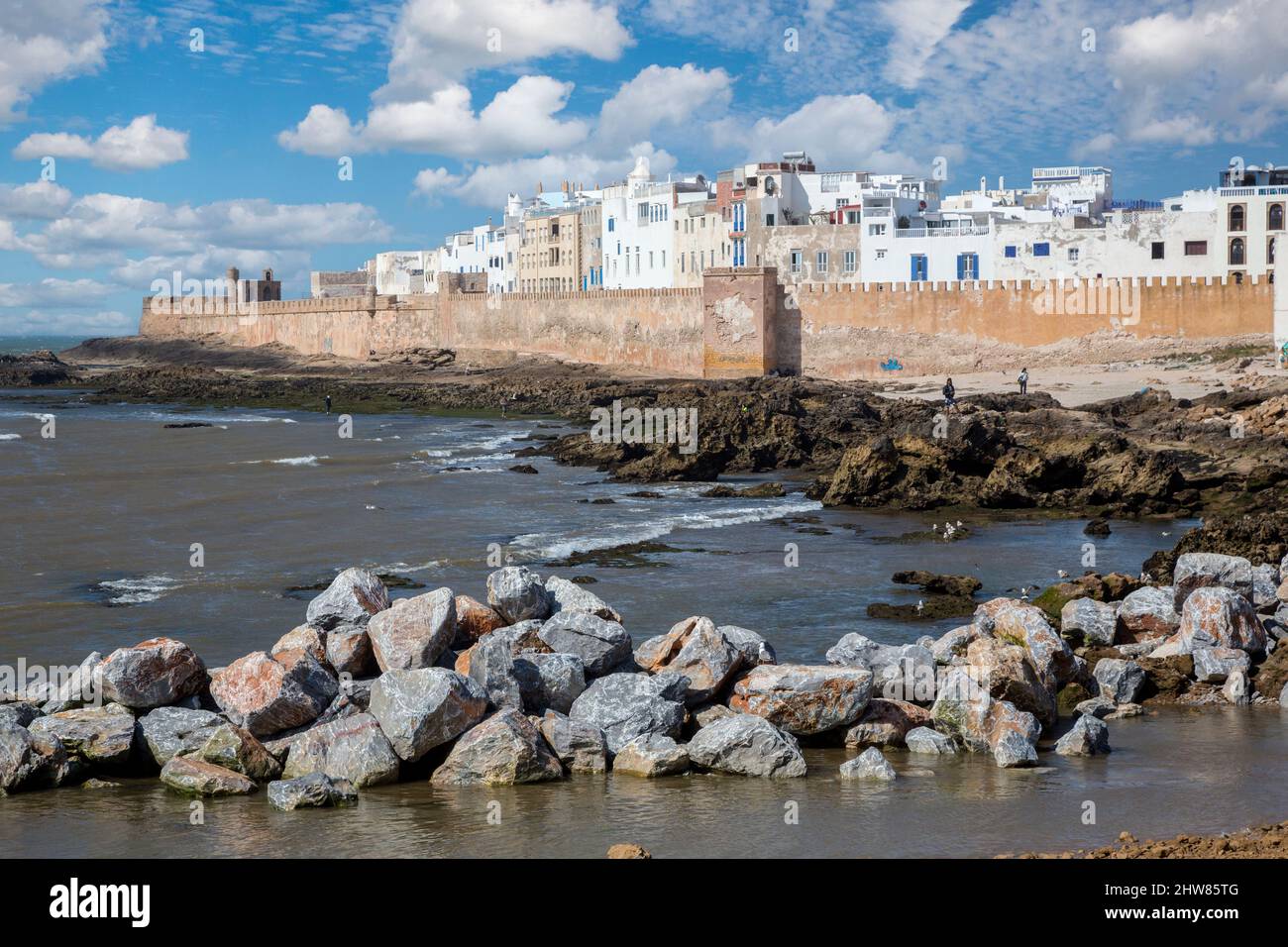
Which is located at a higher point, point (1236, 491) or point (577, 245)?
point (577, 245)

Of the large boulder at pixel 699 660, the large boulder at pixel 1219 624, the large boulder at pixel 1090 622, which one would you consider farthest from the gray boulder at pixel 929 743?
the large boulder at pixel 1090 622

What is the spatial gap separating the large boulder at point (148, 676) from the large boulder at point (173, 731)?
18 cm

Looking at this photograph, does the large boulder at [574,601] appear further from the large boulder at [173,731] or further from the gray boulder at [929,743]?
the large boulder at [173,731]

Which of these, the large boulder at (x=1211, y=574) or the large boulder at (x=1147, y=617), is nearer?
the large boulder at (x=1147, y=617)

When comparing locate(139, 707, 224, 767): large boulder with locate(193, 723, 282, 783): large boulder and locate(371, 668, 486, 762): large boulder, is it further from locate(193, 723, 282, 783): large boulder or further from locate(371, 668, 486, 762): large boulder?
locate(371, 668, 486, 762): large boulder

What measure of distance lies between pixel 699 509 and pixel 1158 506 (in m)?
6.61

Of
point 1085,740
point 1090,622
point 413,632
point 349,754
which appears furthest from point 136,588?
Answer: point 1085,740

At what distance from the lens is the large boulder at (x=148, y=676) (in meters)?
8.91

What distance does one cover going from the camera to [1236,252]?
47.2 m

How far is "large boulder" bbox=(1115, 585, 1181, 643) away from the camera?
1115 cm

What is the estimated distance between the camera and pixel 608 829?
7.38 metres
